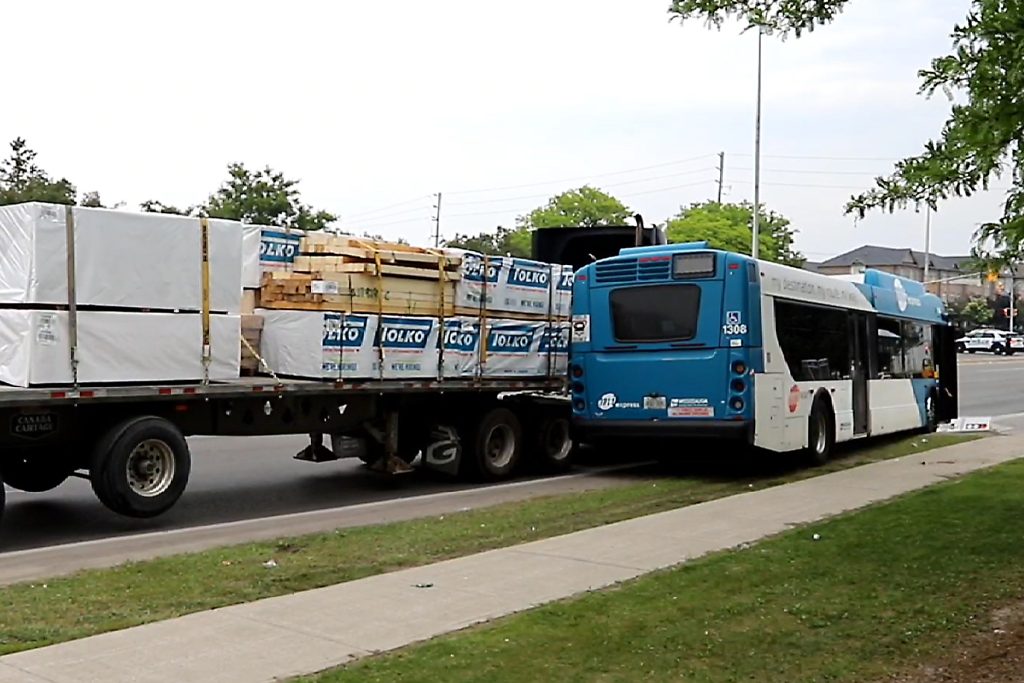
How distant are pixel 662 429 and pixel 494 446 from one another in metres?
2.11

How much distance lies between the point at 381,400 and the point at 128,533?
12.0 ft

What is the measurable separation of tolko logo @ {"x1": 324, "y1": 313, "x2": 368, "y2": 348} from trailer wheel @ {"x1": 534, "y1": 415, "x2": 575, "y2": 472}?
145 inches

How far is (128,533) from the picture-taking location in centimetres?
1064

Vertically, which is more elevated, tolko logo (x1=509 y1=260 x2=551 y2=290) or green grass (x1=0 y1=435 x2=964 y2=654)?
tolko logo (x1=509 y1=260 x2=551 y2=290)

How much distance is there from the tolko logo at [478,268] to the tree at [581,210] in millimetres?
65562

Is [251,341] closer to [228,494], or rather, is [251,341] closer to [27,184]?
[228,494]

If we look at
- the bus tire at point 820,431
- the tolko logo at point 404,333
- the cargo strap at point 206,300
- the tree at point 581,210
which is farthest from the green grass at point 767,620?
the tree at point 581,210

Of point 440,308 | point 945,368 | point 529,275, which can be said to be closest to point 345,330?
point 440,308

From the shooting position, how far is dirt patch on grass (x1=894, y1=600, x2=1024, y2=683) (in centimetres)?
609

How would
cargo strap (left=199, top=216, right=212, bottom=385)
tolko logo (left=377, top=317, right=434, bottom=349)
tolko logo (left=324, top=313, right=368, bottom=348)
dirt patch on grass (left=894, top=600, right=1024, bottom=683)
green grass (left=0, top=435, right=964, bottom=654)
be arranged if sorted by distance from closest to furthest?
dirt patch on grass (left=894, top=600, right=1024, bottom=683), green grass (left=0, top=435, right=964, bottom=654), cargo strap (left=199, top=216, right=212, bottom=385), tolko logo (left=324, top=313, right=368, bottom=348), tolko logo (left=377, top=317, right=434, bottom=349)

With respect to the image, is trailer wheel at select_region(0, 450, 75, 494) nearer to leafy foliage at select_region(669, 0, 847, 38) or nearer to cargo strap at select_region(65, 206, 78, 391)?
cargo strap at select_region(65, 206, 78, 391)

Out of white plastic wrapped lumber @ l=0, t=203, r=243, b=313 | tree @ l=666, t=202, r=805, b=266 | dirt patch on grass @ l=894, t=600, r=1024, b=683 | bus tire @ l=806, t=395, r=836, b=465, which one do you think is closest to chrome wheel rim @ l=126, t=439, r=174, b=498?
white plastic wrapped lumber @ l=0, t=203, r=243, b=313

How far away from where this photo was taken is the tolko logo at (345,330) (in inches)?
486

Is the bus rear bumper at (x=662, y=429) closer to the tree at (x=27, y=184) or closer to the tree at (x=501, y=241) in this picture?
the tree at (x=27, y=184)
